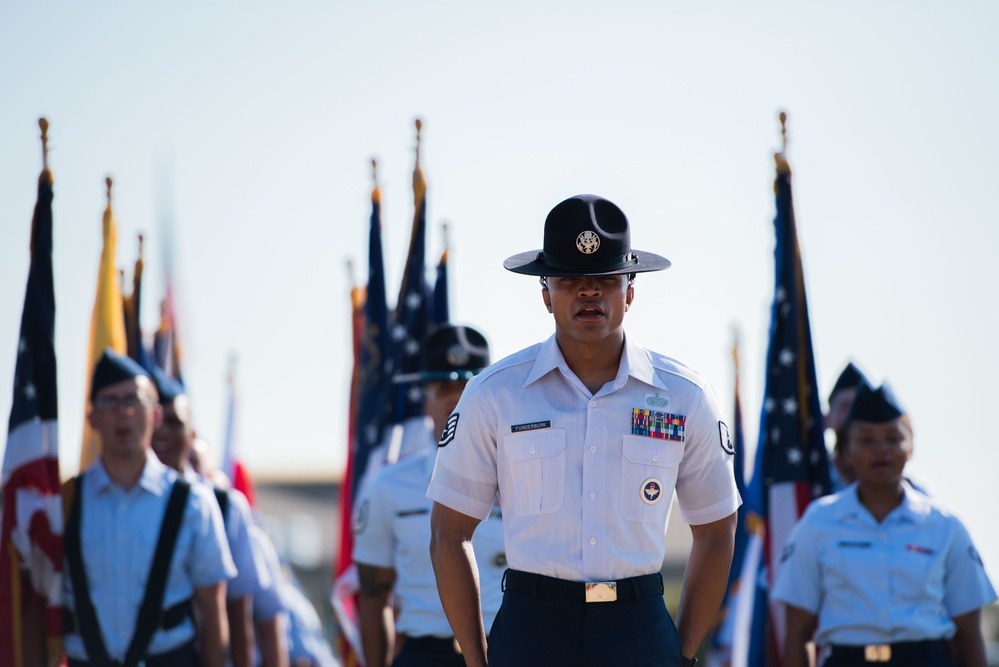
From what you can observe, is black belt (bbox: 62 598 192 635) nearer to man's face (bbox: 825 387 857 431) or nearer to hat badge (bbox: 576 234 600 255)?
hat badge (bbox: 576 234 600 255)

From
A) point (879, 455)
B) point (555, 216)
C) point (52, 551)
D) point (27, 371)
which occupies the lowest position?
point (52, 551)

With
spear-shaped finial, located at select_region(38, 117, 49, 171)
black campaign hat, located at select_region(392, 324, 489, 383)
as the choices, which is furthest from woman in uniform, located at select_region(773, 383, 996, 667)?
spear-shaped finial, located at select_region(38, 117, 49, 171)

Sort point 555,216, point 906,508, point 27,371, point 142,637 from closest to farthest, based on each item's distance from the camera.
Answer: point 555,216
point 142,637
point 906,508
point 27,371

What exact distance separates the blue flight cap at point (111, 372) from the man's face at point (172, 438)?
3.66ft

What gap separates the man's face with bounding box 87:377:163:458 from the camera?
6301 mm

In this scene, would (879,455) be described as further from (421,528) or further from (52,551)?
(52,551)

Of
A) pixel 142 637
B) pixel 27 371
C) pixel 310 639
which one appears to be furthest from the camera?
pixel 310 639

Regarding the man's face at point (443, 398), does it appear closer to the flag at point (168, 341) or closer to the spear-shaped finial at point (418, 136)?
the spear-shaped finial at point (418, 136)

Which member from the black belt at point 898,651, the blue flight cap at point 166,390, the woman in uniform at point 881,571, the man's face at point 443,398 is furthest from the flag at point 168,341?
the black belt at point 898,651

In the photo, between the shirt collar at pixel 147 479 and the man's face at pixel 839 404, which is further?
the man's face at pixel 839 404

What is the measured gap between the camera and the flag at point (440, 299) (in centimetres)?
972

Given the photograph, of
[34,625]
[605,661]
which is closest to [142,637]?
[34,625]

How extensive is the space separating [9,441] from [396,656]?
2.30 metres

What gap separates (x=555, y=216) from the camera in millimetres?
3943
